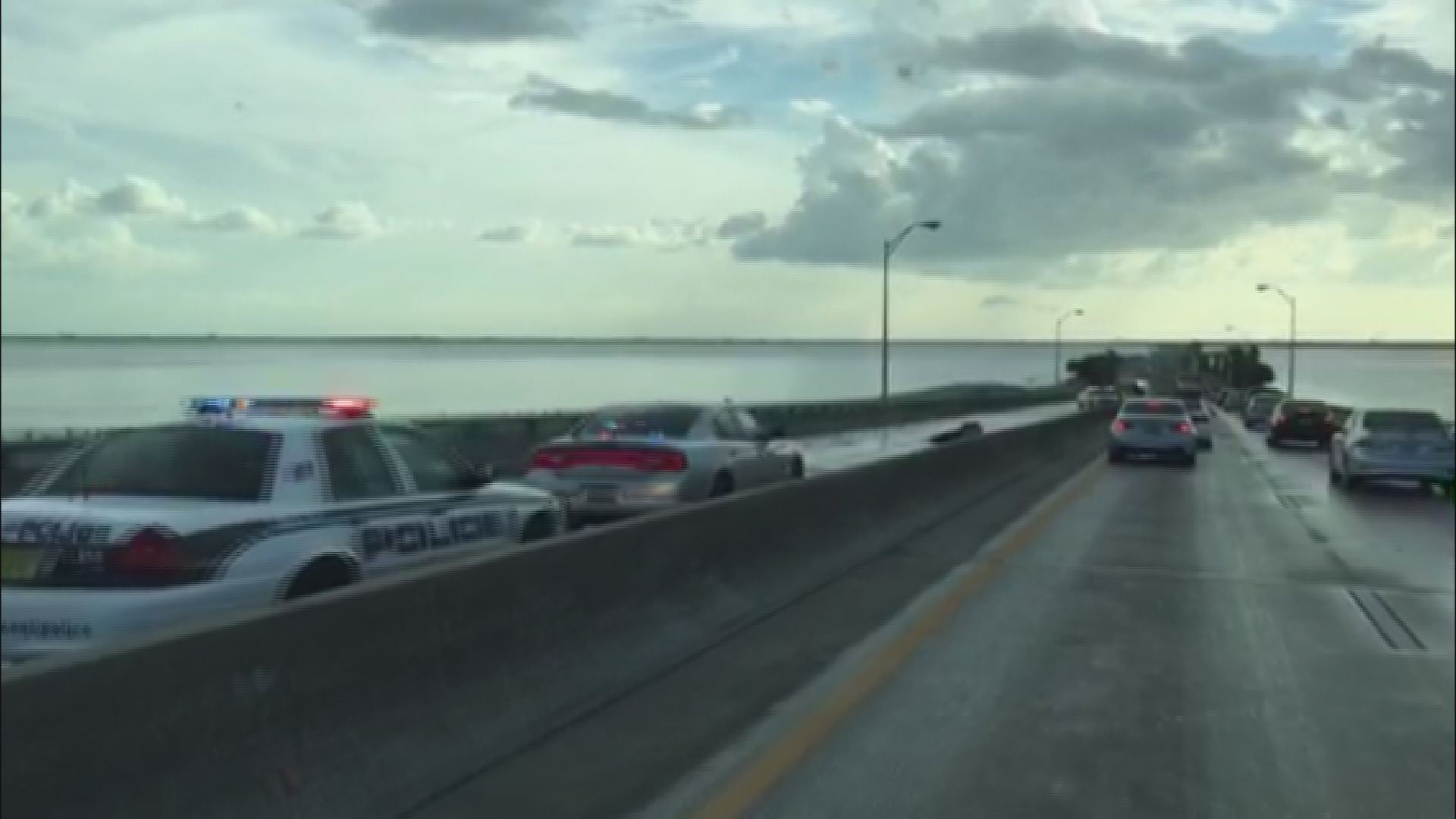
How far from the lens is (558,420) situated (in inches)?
1591

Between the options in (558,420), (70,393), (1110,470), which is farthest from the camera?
(70,393)

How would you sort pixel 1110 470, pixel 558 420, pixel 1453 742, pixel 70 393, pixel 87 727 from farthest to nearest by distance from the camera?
→ pixel 70 393, pixel 558 420, pixel 1110 470, pixel 1453 742, pixel 87 727

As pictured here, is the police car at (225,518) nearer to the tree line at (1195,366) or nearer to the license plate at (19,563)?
the license plate at (19,563)

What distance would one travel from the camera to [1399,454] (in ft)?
92.9

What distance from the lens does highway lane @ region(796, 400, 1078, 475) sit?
38125 mm

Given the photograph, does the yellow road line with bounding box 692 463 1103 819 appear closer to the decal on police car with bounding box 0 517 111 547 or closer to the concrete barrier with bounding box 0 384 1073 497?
the decal on police car with bounding box 0 517 111 547

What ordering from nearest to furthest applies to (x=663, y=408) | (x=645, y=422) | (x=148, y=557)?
(x=148, y=557) → (x=645, y=422) → (x=663, y=408)

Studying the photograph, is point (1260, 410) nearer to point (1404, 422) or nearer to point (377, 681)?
point (1404, 422)

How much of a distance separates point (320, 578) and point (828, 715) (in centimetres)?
287

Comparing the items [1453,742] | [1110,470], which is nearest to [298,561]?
[1453,742]

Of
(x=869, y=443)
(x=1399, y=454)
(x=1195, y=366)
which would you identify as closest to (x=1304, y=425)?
(x=869, y=443)

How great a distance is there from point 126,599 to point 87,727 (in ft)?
11.6

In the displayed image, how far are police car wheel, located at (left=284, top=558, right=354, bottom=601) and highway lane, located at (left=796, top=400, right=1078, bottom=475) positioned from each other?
20383 millimetres

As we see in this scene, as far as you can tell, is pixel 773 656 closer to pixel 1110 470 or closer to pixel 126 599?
pixel 126 599
